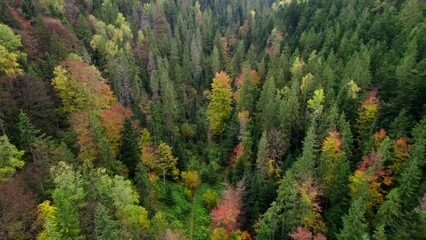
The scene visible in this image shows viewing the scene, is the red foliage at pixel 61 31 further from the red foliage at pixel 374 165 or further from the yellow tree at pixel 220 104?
the red foliage at pixel 374 165

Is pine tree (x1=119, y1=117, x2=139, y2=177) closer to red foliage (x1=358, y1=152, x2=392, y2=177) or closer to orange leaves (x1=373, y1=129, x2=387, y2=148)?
red foliage (x1=358, y1=152, x2=392, y2=177)

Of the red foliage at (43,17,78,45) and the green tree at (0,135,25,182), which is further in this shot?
the red foliage at (43,17,78,45)

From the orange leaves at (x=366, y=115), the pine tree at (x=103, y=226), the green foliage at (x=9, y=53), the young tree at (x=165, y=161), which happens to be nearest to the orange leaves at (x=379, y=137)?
the orange leaves at (x=366, y=115)

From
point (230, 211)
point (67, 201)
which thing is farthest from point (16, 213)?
point (230, 211)

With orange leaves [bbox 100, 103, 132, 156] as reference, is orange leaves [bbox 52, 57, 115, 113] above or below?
above

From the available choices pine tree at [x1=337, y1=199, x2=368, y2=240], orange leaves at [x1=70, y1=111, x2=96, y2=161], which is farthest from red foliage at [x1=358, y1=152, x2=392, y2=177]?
orange leaves at [x1=70, y1=111, x2=96, y2=161]

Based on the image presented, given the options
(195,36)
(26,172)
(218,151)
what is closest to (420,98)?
(218,151)
